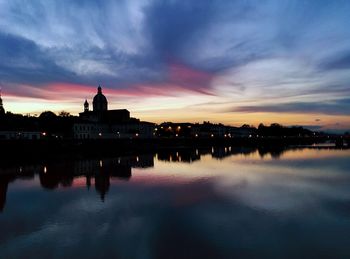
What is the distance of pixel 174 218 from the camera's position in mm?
21047

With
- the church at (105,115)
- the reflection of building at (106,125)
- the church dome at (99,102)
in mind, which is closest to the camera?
the reflection of building at (106,125)

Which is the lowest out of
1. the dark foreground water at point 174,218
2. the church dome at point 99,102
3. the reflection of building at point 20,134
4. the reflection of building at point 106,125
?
the dark foreground water at point 174,218

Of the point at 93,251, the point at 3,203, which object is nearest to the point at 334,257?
the point at 93,251

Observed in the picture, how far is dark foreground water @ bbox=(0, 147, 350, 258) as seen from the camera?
1567cm

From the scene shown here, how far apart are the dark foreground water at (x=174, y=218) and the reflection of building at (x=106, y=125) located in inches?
2772

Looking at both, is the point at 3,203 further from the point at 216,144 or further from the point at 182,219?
the point at 216,144

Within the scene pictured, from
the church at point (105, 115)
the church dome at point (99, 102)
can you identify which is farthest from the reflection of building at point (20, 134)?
the church dome at point (99, 102)

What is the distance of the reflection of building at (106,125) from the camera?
108 m

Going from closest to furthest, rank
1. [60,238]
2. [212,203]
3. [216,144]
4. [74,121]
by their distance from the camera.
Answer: [60,238], [212,203], [74,121], [216,144]

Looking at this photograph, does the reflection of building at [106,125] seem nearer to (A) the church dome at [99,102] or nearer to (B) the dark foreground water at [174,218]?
(A) the church dome at [99,102]

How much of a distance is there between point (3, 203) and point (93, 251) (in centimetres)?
1371

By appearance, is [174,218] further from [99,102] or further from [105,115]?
[99,102]

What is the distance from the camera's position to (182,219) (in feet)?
68.1

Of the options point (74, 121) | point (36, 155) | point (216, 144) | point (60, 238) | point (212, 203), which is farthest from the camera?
point (216, 144)
